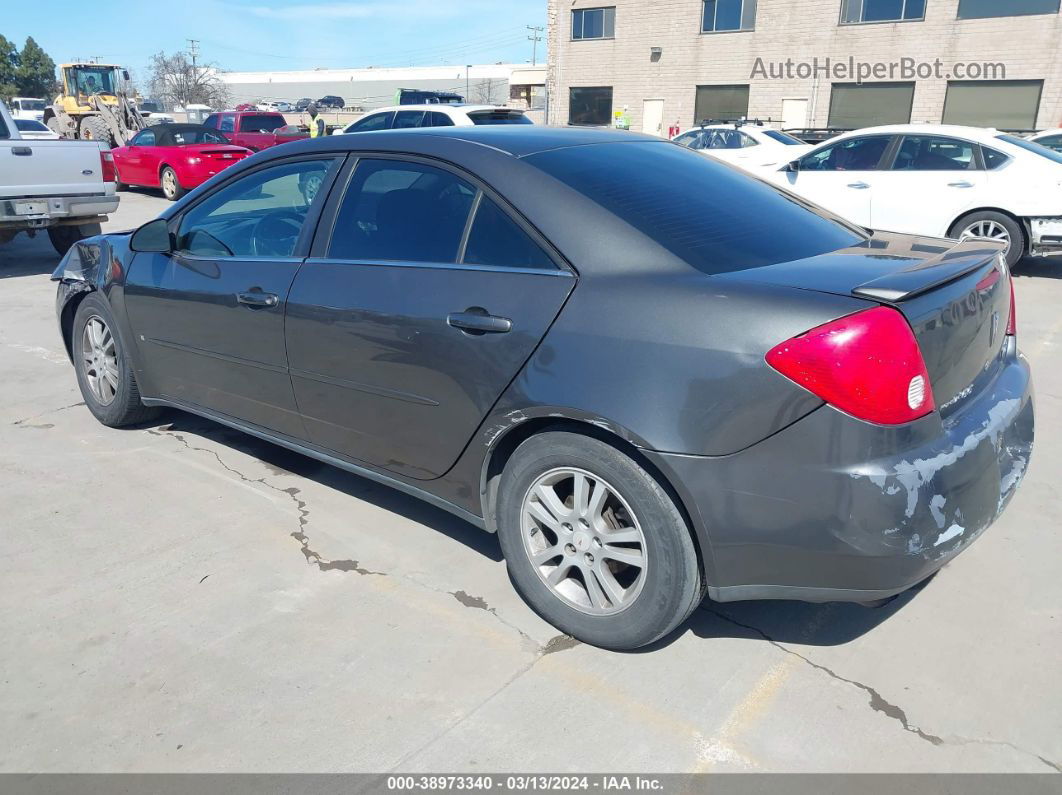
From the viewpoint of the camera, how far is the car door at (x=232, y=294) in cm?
363

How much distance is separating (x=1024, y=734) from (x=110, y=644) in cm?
289

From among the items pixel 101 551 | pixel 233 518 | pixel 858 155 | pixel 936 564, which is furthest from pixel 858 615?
pixel 858 155

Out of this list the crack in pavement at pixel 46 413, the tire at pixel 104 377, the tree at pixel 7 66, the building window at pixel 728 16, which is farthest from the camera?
the tree at pixel 7 66

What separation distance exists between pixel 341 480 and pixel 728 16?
3384cm

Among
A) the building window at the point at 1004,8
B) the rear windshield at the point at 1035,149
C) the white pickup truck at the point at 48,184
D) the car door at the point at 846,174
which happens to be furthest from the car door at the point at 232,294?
the building window at the point at 1004,8

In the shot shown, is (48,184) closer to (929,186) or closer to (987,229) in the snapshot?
(929,186)

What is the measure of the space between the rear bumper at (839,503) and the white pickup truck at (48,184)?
8.99m

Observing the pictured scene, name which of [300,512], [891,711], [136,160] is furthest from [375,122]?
[891,711]

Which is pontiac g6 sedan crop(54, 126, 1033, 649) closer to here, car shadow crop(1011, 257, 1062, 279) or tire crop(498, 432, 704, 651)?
tire crop(498, 432, 704, 651)

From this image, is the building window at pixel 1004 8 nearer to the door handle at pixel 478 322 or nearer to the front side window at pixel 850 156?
the front side window at pixel 850 156

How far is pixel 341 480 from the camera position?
4.21 meters

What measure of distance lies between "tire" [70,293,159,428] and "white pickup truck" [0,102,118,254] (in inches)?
202

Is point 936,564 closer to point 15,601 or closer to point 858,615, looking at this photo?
point 858,615

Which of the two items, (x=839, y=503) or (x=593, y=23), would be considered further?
(x=593, y=23)
